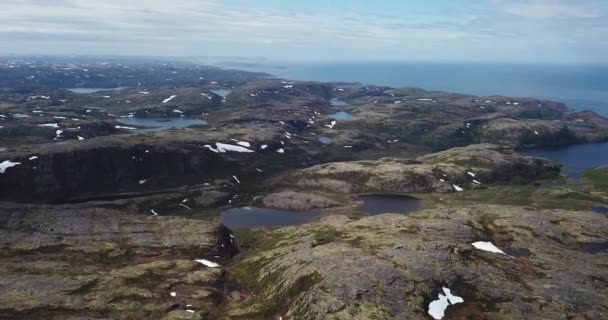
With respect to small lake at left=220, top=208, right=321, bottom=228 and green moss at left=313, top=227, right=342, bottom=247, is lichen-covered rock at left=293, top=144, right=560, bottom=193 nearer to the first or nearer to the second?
small lake at left=220, top=208, right=321, bottom=228

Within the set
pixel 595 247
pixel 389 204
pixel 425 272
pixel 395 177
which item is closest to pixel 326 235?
pixel 425 272

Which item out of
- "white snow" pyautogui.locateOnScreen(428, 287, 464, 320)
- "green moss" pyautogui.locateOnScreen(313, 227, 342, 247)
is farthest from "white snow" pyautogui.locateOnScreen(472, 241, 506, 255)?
"white snow" pyautogui.locateOnScreen(428, 287, 464, 320)

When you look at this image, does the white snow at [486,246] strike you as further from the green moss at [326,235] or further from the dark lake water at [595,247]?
the green moss at [326,235]

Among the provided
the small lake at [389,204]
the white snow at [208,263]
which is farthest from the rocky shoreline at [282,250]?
the small lake at [389,204]

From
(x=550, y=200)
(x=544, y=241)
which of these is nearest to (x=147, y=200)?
(x=544, y=241)

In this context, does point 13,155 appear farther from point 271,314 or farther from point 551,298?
point 551,298

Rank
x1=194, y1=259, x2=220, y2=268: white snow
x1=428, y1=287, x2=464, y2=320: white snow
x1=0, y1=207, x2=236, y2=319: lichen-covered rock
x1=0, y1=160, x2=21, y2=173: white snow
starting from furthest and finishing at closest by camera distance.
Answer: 1. x1=0, y1=160, x2=21, y2=173: white snow
2. x1=194, y1=259, x2=220, y2=268: white snow
3. x1=0, y1=207, x2=236, y2=319: lichen-covered rock
4. x1=428, y1=287, x2=464, y2=320: white snow
